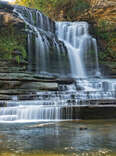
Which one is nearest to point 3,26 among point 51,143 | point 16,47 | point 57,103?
point 16,47

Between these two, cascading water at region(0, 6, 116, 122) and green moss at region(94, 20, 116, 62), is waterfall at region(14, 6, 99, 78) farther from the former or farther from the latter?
green moss at region(94, 20, 116, 62)

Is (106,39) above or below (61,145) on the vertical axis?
above

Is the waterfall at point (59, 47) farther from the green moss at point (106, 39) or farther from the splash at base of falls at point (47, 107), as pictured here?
the splash at base of falls at point (47, 107)

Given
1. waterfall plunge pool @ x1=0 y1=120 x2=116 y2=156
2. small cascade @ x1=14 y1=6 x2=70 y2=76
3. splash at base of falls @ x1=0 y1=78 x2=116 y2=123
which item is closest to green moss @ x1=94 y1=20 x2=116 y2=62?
small cascade @ x1=14 y1=6 x2=70 y2=76

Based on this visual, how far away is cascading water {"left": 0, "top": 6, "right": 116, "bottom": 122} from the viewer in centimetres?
1118

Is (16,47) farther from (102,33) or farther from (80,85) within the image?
(102,33)

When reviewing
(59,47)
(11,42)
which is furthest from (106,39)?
(11,42)

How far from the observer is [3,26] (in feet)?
68.0

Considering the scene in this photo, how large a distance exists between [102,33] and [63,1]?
27.5 ft

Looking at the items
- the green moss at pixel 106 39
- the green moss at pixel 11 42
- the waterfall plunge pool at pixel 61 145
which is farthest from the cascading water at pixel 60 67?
the waterfall plunge pool at pixel 61 145

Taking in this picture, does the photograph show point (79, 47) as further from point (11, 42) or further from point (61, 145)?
point (61, 145)

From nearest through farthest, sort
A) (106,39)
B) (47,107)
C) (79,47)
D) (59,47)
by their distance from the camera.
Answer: (47,107) → (59,47) → (79,47) → (106,39)

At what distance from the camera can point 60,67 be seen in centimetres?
2195

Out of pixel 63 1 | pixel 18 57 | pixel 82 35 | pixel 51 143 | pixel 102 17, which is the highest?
pixel 63 1
